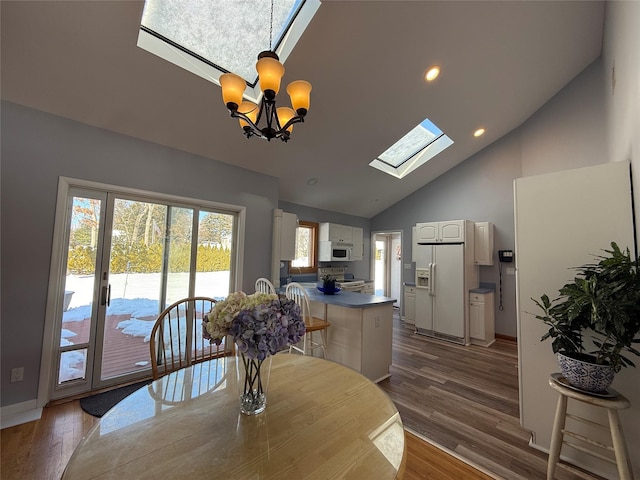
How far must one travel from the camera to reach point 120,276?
274 centimetres

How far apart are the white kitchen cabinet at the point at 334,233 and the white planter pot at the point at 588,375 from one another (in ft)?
13.3

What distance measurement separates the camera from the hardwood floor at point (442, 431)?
167 centimetres

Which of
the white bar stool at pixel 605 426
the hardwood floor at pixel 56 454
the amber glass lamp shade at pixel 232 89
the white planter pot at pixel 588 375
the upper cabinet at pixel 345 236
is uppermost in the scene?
the amber glass lamp shade at pixel 232 89

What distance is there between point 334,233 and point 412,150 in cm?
210

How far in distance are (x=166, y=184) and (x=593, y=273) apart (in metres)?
3.65

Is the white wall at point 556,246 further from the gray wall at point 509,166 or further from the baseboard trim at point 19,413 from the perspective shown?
the baseboard trim at point 19,413

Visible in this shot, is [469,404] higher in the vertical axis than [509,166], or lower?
lower

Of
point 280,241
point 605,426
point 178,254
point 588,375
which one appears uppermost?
point 280,241

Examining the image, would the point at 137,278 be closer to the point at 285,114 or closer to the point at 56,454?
the point at 56,454

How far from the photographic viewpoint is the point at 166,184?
9.70 feet

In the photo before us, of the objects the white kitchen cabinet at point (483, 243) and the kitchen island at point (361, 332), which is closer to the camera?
the kitchen island at point (361, 332)

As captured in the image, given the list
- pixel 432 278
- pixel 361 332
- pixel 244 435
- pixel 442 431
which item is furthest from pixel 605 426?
pixel 432 278

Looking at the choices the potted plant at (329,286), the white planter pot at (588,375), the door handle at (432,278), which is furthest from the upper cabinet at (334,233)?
the white planter pot at (588,375)

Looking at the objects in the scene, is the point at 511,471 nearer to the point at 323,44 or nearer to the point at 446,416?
the point at 446,416
